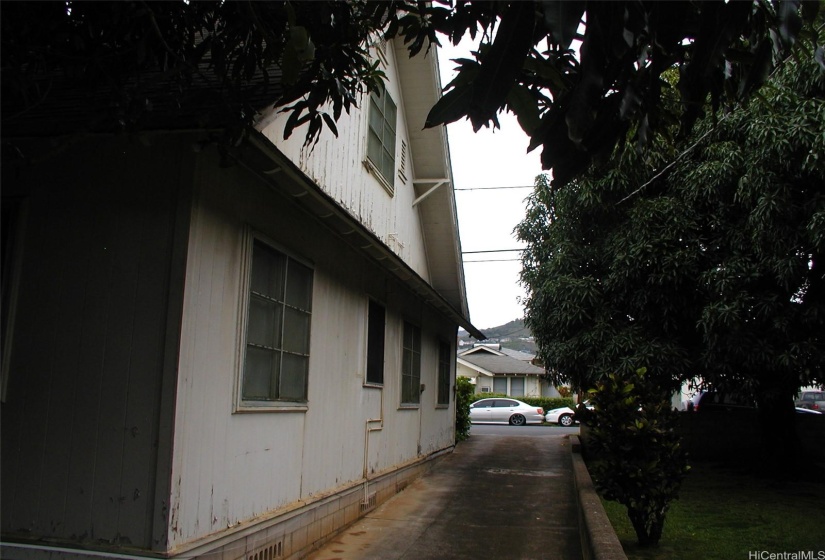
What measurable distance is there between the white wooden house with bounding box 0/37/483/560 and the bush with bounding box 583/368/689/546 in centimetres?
307

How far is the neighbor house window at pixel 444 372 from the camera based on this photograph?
14852 mm

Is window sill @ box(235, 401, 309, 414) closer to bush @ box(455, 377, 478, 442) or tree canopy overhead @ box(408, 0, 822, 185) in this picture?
tree canopy overhead @ box(408, 0, 822, 185)

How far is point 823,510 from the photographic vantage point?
36.0ft

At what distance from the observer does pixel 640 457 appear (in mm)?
7465

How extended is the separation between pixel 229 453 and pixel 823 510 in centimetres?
972

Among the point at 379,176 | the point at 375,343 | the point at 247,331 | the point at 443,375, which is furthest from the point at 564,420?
Result: the point at 247,331

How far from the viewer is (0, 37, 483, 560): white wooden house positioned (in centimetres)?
483

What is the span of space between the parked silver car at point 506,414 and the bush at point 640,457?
26.1 metres

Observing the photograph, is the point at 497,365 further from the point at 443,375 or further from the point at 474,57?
the point at 474,57

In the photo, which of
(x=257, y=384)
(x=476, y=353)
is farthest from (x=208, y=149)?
(x=476, y=353)

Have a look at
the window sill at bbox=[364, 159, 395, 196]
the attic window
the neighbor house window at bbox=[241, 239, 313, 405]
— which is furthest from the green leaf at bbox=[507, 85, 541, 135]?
the attic window

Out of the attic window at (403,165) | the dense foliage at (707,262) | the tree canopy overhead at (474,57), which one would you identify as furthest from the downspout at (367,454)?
the dense foliage at (707,262)

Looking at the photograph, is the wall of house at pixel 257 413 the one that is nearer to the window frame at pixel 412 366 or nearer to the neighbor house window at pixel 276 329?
the neighbor house window at pixel 276 329

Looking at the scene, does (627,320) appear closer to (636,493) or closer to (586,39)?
(636,493)
